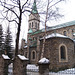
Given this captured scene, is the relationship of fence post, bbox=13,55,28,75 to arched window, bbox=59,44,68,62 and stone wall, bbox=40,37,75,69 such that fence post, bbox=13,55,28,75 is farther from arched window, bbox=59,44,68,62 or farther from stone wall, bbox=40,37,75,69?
arched window, bbox=59,44,68,62

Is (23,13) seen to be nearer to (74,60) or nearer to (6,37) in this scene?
(74,60)

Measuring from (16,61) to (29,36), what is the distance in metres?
23.1

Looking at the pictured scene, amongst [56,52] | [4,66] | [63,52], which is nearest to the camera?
[4,66]

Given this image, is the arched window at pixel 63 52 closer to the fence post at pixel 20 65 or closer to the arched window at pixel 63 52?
the arched window at pixel 63 52

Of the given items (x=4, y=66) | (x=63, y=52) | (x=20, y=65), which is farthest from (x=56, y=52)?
(x=4, y=66)

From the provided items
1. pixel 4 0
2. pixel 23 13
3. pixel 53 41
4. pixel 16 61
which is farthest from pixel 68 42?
pixel 4 0

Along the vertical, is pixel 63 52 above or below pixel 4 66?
above

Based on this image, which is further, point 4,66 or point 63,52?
point 63,52

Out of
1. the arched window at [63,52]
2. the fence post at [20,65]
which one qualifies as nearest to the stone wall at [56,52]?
the arched window at [63,52]

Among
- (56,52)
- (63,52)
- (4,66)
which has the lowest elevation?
(4,66)

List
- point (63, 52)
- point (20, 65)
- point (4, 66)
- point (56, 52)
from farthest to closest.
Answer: point (63, 52), point (56, 52), point (4, 66), point (20, 65)

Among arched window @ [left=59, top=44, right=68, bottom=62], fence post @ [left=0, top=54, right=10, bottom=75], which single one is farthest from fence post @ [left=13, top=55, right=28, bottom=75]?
arched window @ [left=59, top=44, right=68, bottom=62]

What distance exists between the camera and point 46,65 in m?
5.87

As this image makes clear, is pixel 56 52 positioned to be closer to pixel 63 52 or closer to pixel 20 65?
pixel 63 52
